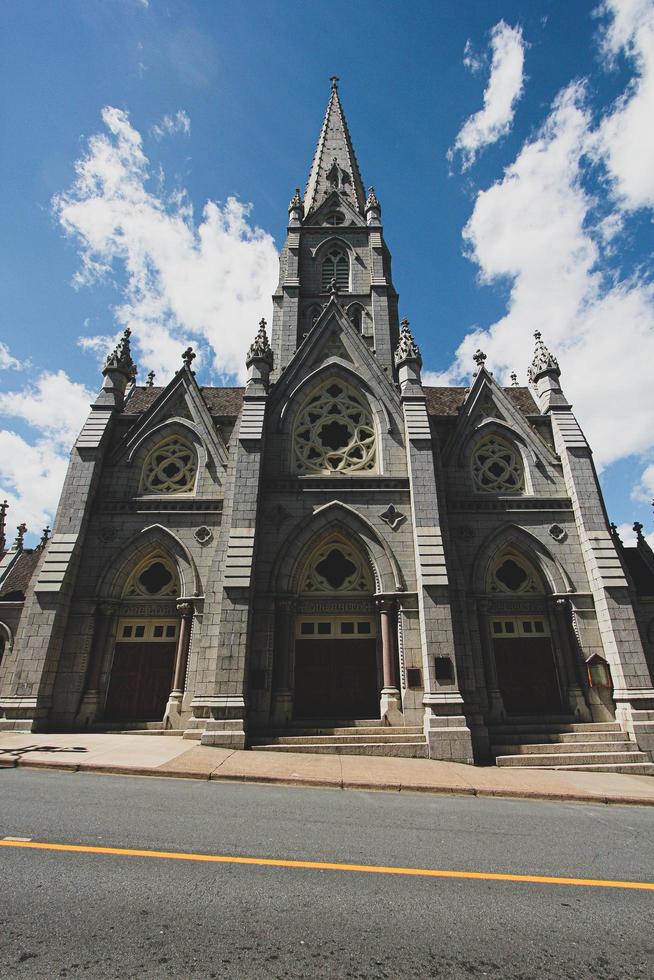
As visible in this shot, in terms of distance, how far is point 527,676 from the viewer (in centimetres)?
1481

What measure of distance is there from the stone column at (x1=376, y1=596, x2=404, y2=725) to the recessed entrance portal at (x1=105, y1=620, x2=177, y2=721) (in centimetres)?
666

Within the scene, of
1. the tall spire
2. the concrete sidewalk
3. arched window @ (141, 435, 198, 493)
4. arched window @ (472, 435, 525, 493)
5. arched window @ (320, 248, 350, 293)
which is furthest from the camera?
the tall spire

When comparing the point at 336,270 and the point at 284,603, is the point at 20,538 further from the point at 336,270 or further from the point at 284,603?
the point at 336,270

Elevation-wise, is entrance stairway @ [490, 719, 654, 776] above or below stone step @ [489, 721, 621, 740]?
below

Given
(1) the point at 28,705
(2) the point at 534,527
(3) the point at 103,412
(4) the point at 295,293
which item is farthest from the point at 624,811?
(4) the point at 295,293

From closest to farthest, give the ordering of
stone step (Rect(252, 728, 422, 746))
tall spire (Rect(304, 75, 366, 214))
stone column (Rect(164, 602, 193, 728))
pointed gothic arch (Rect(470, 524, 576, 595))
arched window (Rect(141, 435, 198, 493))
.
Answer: stone step (Rect(252, 728, 422, 746))
stone column (Rect(164, 602, 193, 728))
pointed gothic arch (Rect(470, 524, 576, 595))
arched window (Rect(141, 435, 198, 493))
tall spire (Rect(304, 75, 366, 214))

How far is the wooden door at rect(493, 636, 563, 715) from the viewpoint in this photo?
1446 cm

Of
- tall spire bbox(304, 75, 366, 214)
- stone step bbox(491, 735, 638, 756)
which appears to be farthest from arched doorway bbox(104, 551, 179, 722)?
tall spire bbox(304, 75, 366, 214)

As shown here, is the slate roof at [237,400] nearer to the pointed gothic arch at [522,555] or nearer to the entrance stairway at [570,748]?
the pointed gothic arch at [522,555]

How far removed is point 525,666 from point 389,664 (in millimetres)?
4622

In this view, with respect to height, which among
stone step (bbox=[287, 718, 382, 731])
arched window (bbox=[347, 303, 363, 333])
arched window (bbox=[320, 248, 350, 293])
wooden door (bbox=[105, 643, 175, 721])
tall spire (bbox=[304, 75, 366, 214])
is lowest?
stone step (bbox=[287, 718, 382, 731])

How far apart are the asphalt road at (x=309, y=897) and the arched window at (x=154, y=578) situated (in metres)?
8.57

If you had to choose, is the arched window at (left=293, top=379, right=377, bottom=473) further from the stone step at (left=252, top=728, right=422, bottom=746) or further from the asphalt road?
the asphalt road

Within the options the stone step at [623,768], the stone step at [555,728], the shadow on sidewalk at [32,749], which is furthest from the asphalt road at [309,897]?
the stone step at [555,728]
